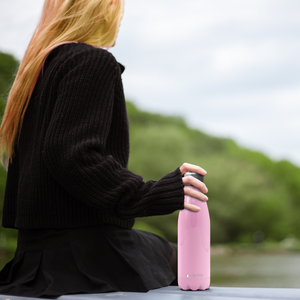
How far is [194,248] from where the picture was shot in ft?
2.79

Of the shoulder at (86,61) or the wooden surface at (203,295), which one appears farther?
the shoulder at (86,61)

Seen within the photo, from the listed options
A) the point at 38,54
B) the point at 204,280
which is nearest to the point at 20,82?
the point at 38,54

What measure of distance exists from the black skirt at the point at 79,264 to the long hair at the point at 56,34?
306 millimetres

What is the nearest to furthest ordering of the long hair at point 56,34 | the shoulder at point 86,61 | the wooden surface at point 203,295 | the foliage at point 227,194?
the wooden surface at point 203,295, the shoulder at point 86,61, the long hair at point 56,34, the foliage at point 227,194

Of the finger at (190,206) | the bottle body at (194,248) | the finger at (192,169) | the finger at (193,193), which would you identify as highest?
the finger at (192,169)

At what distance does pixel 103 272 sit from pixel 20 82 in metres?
0.52

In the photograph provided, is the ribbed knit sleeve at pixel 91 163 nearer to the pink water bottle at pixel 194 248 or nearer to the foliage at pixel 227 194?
the pink water bottle at pixel 194 248

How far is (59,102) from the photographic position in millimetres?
846

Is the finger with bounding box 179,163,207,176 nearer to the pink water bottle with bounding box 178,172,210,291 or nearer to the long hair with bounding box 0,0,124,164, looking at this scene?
the pink water bottle with bounding box 178,172,210,291

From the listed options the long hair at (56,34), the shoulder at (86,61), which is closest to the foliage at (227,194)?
the long hair at (56,34)

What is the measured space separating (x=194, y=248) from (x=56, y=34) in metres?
0.64

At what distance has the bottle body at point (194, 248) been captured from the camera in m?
0.85

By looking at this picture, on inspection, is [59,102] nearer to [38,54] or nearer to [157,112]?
[38,54]

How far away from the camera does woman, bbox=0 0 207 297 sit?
2.61 feet
